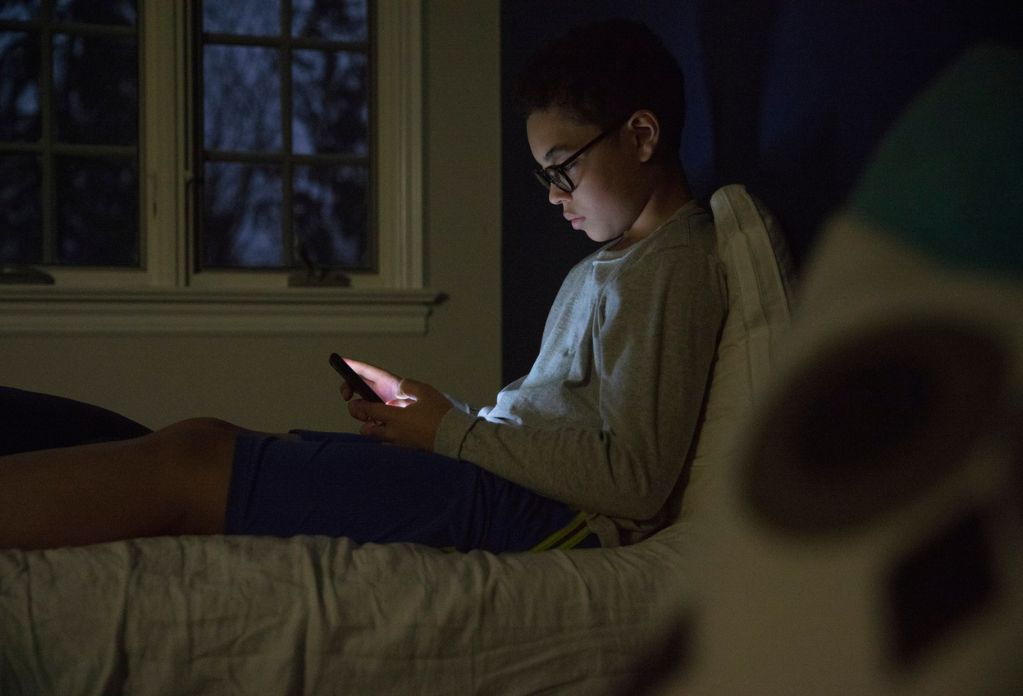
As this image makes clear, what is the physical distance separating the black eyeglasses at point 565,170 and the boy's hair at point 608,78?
0.4 inches

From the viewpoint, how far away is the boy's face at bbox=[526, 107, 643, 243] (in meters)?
1.29

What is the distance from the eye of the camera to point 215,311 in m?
2.64

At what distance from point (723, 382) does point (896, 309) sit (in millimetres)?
387

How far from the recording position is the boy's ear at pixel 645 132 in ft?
4.20

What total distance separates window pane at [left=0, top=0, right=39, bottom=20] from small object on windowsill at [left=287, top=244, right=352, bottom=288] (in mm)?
1030

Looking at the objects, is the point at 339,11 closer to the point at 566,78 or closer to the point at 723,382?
the point at 566,78

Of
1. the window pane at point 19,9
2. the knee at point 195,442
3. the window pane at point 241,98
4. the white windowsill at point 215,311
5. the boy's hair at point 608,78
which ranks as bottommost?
the knee at point 195,442

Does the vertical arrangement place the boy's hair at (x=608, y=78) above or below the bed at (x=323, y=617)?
above

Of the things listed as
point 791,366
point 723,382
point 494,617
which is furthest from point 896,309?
point 494,617

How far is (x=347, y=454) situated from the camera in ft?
3.66

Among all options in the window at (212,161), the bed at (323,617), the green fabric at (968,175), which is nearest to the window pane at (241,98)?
the window at (212,161)

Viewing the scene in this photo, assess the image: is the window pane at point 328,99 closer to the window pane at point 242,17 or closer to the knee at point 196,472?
the window pane at point 242,17

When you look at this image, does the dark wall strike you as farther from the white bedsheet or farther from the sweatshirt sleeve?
the white bedsheet

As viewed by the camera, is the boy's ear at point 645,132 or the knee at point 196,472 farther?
the boy's ear at point 645,132
